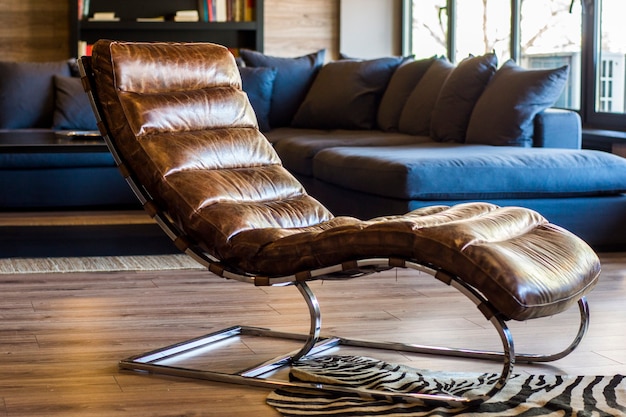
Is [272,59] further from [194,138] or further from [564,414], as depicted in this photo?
[564,414]

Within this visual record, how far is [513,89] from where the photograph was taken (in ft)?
15.6

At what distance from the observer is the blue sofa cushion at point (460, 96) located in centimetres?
505

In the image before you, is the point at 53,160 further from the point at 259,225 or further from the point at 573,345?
the point at 573,345

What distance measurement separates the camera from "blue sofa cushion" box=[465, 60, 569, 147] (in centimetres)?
471

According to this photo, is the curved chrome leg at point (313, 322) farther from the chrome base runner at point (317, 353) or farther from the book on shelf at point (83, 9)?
the book on shelf at point (83, 9)

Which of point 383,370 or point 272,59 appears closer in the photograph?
point 383,370

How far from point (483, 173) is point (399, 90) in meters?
1.70

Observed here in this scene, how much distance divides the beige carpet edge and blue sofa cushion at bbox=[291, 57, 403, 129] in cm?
202

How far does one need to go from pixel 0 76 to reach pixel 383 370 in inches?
176

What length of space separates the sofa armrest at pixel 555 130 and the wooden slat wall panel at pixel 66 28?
336 cm

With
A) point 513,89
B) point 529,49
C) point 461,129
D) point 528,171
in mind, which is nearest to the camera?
point 528,171

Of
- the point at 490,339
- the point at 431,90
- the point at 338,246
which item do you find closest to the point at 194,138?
the point at 338,246

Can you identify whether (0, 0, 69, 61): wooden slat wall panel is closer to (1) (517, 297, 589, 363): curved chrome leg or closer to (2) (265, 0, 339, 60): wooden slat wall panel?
(2) (265, 0, 339, 60): wooden slat wall panel

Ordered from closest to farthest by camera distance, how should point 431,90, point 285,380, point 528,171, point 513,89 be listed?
point 285,380, point 528,171, point 513,89, point 431,90
